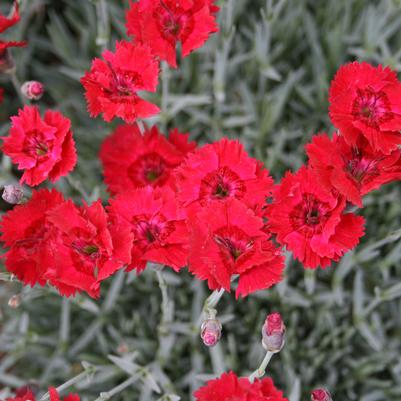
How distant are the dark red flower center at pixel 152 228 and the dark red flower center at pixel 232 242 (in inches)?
5.8

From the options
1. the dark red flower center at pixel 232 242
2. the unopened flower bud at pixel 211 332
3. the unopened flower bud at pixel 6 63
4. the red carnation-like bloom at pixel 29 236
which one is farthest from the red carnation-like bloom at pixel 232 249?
the unopened flower bud at pixel 6 63

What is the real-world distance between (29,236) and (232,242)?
1.78ft

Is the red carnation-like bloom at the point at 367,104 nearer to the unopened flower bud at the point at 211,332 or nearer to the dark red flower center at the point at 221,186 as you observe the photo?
the dark red flower center at the point at 221,186

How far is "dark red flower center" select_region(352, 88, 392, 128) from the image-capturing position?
4.42 ft

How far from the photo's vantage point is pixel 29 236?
1.47 meters

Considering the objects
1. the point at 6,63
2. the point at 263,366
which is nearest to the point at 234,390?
the point at 263,366

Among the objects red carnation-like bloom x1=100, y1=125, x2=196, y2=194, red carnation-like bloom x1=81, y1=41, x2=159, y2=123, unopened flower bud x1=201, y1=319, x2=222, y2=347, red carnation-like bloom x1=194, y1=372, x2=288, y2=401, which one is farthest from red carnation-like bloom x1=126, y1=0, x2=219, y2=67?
red carnation-like bloom x1=194, y1=372, x2=288, y2=401

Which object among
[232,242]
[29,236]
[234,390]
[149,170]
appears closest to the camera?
[234,390]

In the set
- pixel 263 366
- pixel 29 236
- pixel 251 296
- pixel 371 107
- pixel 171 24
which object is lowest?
pixel 251 296

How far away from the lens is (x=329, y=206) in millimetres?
1334

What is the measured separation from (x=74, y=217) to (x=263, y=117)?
1.05 m

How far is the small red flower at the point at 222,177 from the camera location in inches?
52.4

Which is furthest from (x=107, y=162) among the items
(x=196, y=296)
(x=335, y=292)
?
(x=335, y=292)

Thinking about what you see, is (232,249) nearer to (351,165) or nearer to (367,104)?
(351,165)
